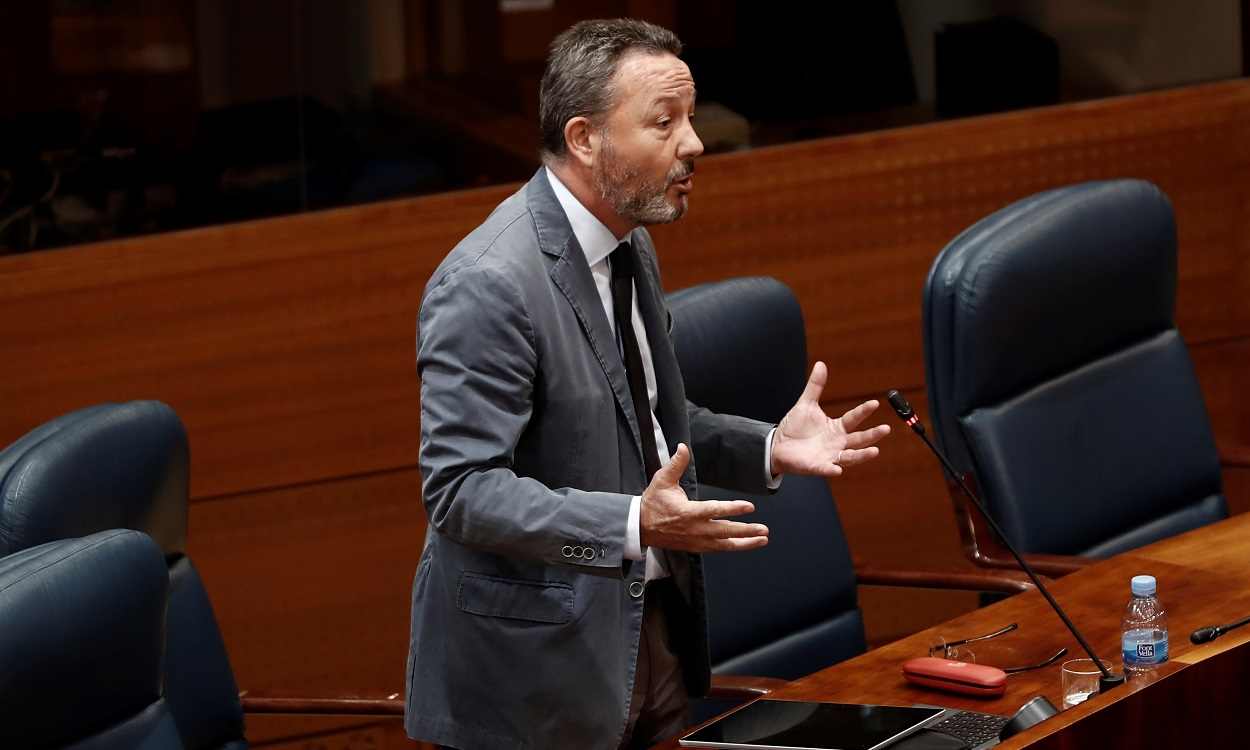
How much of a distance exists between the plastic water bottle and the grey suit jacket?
23.4 inches

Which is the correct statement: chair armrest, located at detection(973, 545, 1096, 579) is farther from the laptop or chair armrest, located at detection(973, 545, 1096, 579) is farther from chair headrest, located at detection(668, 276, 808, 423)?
the laptop

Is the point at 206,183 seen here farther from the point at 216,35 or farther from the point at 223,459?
the point at 223,459

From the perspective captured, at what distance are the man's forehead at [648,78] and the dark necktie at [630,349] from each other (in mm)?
206

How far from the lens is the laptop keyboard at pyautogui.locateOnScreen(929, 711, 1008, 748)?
79.0 inches

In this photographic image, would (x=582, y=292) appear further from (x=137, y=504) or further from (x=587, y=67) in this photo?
(x=137, y=504)

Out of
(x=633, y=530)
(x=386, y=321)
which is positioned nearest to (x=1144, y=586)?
(x=633, y=530)

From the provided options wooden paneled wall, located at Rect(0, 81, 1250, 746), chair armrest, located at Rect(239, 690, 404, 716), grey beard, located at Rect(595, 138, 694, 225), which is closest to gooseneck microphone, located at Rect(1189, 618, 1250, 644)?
grey beard, located at Rect(595, 138, 694, 225)

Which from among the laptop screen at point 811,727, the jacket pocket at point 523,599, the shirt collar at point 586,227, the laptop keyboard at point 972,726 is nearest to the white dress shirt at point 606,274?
the shirt collar at point 586,227

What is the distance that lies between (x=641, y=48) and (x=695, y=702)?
1.06 metres

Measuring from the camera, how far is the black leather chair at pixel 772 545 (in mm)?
2734

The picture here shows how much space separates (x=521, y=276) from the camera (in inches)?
84.5

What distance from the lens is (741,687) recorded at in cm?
249

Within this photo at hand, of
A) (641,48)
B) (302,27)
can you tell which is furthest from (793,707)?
(302,27)

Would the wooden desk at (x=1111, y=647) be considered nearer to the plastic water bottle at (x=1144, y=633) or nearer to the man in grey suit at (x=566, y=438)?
the plastic water bottle at (x=1144, y=633)
